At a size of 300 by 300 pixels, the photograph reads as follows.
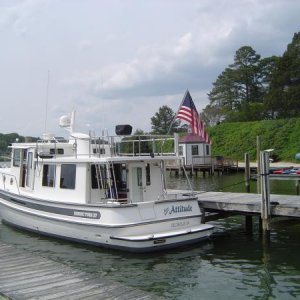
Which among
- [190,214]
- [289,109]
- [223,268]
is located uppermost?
[289,109]

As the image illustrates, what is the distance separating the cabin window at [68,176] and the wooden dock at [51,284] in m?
4.99

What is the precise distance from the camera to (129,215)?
1326 cm

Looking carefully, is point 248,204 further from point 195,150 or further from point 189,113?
point 195,150

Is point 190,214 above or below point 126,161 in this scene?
below

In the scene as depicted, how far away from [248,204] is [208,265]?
3.35m

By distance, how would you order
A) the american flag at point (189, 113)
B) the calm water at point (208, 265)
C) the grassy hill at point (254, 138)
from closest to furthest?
1. the calm water at point (208, 265)
2. the american flag at point (189, 113)
3. the grassy hill at point (254, 138)

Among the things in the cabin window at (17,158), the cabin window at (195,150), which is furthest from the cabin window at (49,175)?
the cabin window at (195,150)

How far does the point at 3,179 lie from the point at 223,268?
10903 mm

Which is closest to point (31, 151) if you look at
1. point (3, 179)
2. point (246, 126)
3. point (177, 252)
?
point (3, 179)

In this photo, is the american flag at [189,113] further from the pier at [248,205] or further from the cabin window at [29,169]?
the cabin window at [29,169]

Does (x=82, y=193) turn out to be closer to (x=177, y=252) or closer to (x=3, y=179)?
(x=177, y=252)

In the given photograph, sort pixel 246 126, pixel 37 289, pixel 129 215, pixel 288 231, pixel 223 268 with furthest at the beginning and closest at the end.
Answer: pixel 246 126 → pixel 288 231 → pixel 129 215 → pixel 223 268 → pixel 37 289

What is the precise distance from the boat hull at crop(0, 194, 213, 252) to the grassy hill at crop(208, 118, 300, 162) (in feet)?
128

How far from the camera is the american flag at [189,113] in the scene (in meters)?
16.8
